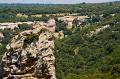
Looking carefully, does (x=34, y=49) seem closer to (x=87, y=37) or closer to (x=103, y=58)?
(x=103, y=58)

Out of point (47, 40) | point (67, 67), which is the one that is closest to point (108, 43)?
point (67, 67)

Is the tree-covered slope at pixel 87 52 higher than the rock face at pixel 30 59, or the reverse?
the rock face at pixel 30 59

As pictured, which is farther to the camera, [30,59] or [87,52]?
[87,52]

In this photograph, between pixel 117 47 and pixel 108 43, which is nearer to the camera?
pixel 117 47

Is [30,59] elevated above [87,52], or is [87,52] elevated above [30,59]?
[30,59]

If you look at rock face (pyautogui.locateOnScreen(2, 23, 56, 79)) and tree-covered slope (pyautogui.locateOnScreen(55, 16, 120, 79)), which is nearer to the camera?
rock face (pyautogui.locateOnScreen(2, 23, 56, 79))

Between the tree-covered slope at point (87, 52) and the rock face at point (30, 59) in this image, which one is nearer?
the rock face at point (30, 59)

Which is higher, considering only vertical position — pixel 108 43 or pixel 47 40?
pixel 47 40

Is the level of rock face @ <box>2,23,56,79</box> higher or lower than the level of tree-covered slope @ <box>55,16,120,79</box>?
higher
